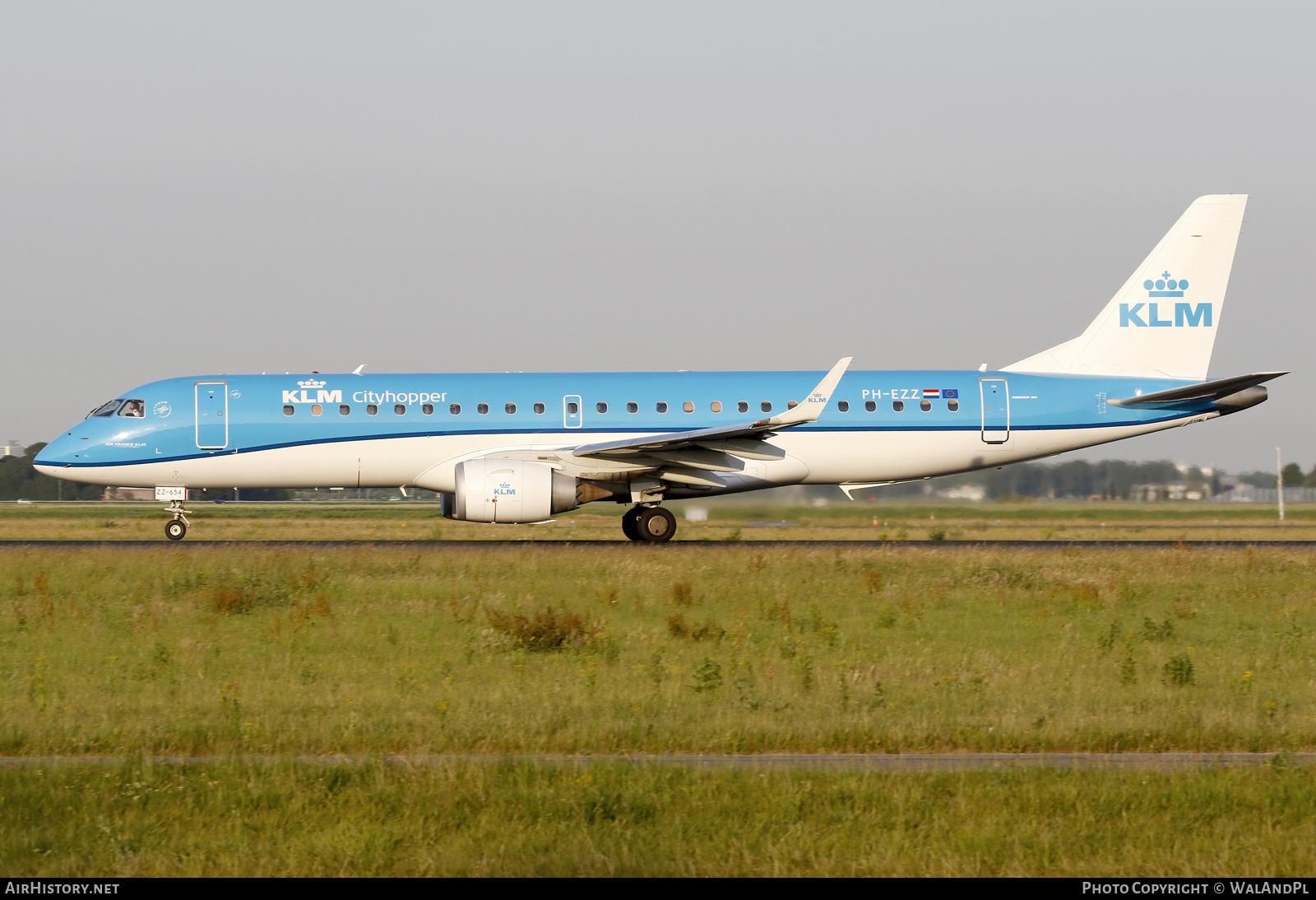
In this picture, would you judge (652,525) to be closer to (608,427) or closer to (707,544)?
(707,544)

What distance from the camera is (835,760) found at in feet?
26.9

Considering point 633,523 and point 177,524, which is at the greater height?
point 177,524

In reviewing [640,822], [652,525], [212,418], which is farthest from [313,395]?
[640,822]

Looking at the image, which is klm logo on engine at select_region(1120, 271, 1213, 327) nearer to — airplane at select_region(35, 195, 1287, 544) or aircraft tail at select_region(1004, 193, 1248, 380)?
aircraft tail at select_region(1004, 193, 1248, 380)

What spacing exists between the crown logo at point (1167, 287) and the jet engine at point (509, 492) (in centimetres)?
1473

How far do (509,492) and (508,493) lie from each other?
2 centimetres

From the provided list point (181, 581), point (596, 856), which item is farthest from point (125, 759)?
point (181, 581)

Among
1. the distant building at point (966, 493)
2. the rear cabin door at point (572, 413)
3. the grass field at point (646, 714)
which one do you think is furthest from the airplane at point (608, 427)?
the grass field at point (646, 714)

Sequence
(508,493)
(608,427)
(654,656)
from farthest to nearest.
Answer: (608,427), (508,493), (654,656)

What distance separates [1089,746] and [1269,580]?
12.2 metres

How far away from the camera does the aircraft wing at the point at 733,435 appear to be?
24.2m

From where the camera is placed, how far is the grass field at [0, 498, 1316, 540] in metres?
31.5

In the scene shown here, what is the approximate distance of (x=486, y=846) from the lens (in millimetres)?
6289

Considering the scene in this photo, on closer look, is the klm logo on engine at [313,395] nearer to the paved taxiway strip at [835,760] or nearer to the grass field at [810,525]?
the grass field at [810,525]
